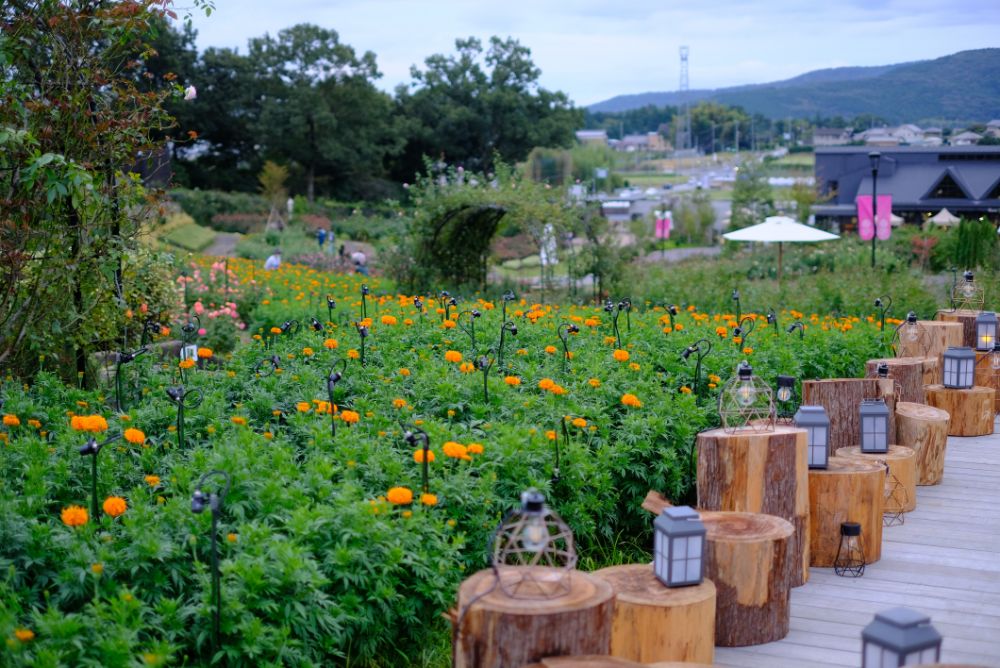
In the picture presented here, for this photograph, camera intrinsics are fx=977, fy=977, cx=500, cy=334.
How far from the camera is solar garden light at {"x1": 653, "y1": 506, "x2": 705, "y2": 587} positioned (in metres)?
3.23

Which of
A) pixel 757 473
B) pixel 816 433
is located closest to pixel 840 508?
pixel 816 433

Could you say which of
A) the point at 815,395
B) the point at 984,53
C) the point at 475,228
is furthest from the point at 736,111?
the point at 815,395

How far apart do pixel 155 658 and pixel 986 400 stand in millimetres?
6387

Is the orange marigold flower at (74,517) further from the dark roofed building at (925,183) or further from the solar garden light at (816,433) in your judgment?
the dark roofed building at (925,183)

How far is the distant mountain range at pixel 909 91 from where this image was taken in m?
28.3

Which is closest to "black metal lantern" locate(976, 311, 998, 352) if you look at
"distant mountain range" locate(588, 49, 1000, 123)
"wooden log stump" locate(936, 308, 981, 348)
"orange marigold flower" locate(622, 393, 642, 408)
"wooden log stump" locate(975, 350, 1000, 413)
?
"wooden log stump" locate(975, 350, 1000, 413)

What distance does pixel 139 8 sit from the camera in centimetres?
585

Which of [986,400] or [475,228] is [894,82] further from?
[986,400]

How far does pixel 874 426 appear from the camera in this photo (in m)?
5.20

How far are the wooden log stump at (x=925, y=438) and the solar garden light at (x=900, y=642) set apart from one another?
345 cm

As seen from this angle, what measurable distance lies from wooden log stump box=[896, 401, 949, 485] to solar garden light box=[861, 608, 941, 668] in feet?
11.3

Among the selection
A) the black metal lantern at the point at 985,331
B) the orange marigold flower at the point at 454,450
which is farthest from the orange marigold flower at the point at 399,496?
the black metal lantern at the point at 985,331

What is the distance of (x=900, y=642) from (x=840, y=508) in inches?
81.5

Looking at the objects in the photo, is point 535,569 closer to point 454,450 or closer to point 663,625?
point 663,625
